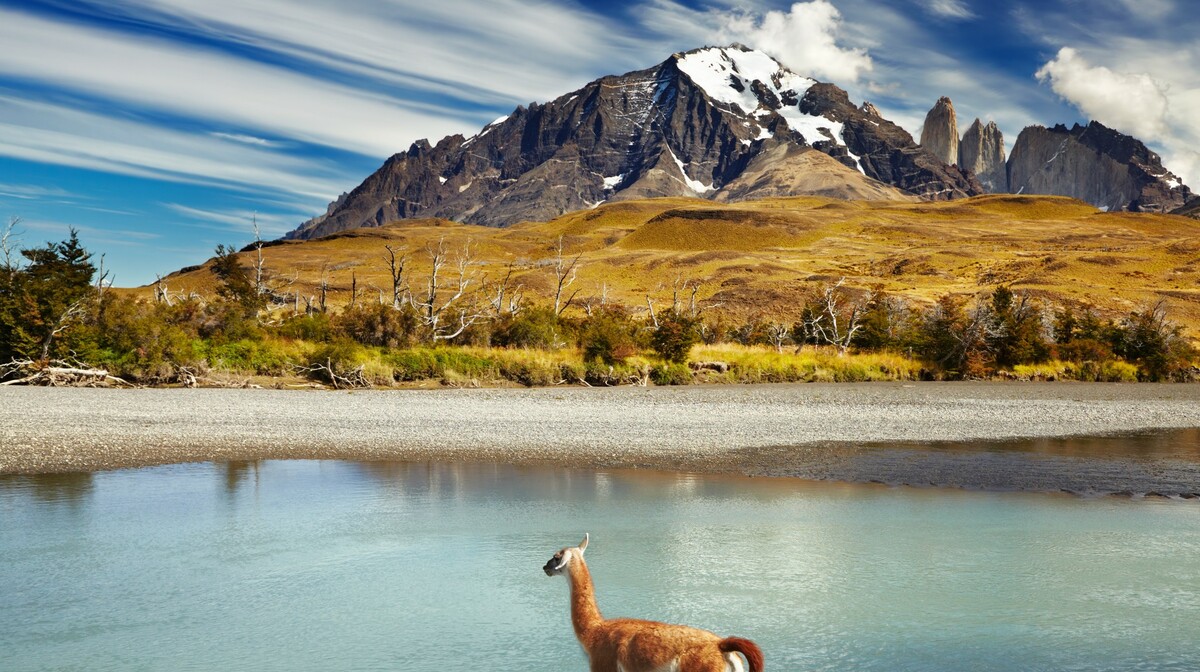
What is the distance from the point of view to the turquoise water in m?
7.32

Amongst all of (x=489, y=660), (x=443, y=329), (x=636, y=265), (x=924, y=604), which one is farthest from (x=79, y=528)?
(x=636, y=265)

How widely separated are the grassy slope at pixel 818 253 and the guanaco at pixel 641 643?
62151 mm

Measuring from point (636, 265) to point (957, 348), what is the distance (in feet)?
208

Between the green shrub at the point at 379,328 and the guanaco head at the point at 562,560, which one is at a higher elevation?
the green shrub at the point at 379,328

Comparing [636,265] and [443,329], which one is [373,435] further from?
[636,265]

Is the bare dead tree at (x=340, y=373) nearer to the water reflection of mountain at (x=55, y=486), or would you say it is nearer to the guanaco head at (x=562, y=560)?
the water reflection of mountain at (x=55, y=486)

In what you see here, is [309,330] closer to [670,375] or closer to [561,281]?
[670,375]

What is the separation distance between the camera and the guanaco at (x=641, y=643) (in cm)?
459

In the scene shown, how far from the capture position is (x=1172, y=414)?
81.7ft

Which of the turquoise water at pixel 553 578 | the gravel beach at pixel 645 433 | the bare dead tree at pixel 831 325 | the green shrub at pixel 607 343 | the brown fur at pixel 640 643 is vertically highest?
the bare dead tree at pixel 831 325

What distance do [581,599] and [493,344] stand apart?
29795 millimetres

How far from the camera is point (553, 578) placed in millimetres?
9406

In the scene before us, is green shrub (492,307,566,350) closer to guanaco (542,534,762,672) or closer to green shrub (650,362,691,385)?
green shrub (650,362,691,385)

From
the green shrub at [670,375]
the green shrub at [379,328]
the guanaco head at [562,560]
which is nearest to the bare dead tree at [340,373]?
the green shrub at [379,328]
